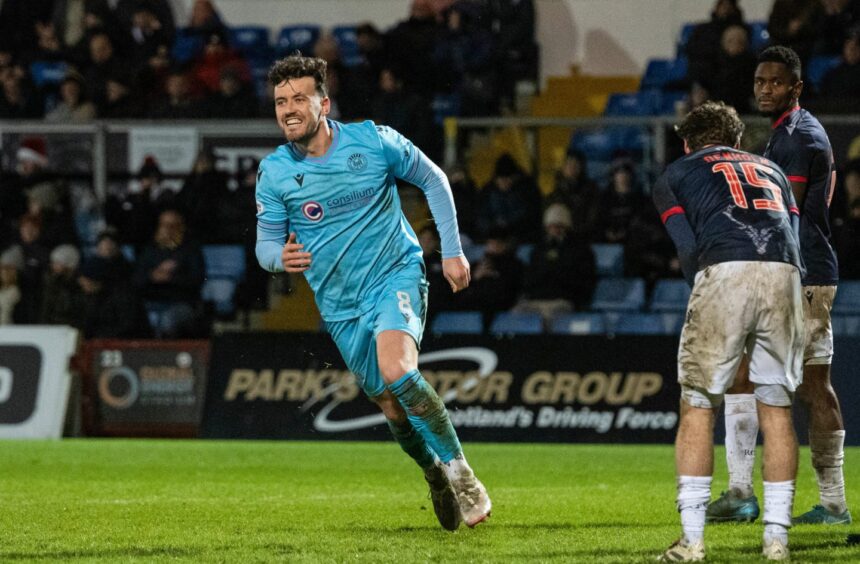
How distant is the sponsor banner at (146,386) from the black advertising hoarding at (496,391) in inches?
25.1

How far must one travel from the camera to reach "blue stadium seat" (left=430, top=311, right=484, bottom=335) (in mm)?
15789

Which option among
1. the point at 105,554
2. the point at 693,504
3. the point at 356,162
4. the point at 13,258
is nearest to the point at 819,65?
the point at 13,258

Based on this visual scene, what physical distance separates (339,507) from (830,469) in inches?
111

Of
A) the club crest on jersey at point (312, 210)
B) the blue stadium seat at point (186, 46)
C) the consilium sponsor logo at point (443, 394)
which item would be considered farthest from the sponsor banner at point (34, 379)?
the club crest on jersey at point (312, 210)

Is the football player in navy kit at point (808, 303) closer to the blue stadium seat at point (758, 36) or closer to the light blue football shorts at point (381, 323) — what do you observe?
the light blue football shorts at point (381, 323)

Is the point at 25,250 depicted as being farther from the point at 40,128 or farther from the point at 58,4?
the point at 58,4

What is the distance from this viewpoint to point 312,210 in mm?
7215

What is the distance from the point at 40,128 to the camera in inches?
713

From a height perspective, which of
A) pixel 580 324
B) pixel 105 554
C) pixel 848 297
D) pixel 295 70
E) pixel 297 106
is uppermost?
pixel 295 70

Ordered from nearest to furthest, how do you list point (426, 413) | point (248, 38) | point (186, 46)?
point (426, 413) → point (186, 46) → point (248, 38)

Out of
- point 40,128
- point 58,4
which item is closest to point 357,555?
point 40,128

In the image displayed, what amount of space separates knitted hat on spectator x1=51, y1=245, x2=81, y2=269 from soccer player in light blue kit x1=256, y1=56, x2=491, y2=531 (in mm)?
10124

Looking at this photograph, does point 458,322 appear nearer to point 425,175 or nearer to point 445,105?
point 445,105

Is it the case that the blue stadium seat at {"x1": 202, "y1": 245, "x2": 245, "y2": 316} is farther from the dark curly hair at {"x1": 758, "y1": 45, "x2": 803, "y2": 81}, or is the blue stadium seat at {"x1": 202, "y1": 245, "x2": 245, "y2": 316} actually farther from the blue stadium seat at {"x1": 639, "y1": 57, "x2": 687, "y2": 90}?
the dark curly hair at {"x1": 758, "y1": 45, "x2": 803, "y2": 81}
